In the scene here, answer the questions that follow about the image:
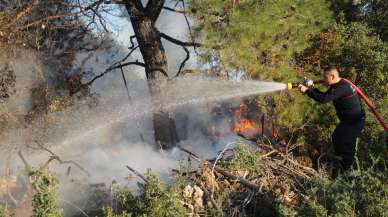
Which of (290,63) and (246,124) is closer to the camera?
(290,63)

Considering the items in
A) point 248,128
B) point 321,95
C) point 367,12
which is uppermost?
point 367,12

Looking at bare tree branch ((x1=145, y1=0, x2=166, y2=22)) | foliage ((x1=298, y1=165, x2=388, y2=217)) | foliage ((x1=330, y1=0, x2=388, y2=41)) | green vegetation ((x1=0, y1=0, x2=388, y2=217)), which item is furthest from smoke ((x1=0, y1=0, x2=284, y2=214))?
foliage ((x1=330, y1=0, x2=388, y2=41))

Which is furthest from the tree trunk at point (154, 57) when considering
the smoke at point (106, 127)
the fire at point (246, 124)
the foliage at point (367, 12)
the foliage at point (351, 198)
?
the foliage at point (351, 198)

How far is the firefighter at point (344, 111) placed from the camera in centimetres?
710

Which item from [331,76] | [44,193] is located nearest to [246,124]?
[331,76]

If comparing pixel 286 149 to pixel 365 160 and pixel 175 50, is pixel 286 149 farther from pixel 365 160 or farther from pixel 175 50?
pixel 175 50

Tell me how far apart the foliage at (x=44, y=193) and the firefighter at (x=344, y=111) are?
3.31 metres

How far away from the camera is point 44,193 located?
5.39 m

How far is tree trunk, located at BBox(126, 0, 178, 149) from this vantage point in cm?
1123

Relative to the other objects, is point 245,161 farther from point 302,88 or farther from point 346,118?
point 346,118

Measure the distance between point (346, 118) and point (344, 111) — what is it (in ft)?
0.37

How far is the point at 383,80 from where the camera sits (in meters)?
9.77

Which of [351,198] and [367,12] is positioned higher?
[367,12]

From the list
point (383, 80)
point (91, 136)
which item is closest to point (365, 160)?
point (383, 80)
